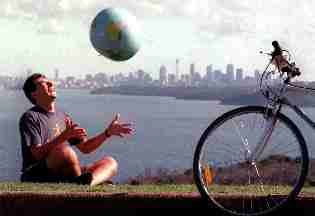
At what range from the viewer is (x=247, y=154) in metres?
4.70

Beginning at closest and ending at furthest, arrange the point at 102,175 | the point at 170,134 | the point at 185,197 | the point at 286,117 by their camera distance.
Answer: the point at 286,117
the point at 185,197
the point at 102,175
the point at 170,134

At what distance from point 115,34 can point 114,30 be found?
5 centimetres

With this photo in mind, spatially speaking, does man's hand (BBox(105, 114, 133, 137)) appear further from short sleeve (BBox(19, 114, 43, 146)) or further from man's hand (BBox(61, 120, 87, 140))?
short sleeve (BBox(19, 114, 43, 146))

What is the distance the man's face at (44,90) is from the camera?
5.49 meters

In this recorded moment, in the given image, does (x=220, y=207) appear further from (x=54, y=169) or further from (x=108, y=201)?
(x=54, y=169)

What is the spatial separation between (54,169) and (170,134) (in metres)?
63.2

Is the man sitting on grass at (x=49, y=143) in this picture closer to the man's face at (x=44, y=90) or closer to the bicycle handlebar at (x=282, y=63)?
the man's face at (x=44, y=90)

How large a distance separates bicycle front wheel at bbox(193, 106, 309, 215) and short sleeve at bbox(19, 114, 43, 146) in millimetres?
1437

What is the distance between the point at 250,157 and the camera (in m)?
4.69

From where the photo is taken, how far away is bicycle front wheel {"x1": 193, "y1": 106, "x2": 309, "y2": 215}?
4520 mm

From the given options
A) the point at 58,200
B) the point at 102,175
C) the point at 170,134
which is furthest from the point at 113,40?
the point at 170,134

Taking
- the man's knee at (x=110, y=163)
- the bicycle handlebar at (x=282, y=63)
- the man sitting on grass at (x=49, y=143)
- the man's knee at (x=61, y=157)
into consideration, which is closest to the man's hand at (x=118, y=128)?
the man sitting on grass at (x=49, y=143)

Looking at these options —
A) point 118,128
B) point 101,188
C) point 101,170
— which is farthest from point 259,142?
point 101,170

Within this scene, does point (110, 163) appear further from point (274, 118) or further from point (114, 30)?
point (274, 118)
